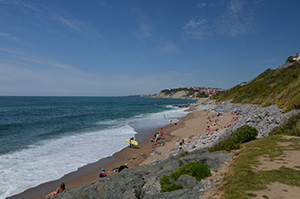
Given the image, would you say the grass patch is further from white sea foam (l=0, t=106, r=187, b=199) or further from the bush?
white sea foam (l=0, t=106, r=187, b=199)

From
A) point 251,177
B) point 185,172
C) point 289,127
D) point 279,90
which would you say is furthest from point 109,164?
point 279,90

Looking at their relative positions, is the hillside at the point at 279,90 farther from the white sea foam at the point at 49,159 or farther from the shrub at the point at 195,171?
the white sea foam at the point at 49,159

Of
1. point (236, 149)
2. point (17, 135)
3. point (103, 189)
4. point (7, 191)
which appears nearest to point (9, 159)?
point (7, 191)

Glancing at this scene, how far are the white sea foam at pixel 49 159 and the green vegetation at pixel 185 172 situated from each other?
37.4ft

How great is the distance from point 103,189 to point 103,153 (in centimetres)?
1172

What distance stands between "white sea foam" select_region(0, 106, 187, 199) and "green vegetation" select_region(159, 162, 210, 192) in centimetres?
1140

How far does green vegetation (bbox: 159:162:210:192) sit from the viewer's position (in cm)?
685

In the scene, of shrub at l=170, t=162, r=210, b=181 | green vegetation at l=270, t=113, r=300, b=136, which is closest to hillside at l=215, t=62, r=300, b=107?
green vegetation at l=270, t=113, r=300, b=136

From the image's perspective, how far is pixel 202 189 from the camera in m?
6.01

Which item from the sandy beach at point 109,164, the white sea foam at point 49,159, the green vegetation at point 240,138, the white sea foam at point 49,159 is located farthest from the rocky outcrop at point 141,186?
the white sea foam at point 49,159

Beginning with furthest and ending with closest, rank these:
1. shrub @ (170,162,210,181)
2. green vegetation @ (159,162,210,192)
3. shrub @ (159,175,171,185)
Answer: shrub @ (159,175,171,185), shrub @ (170,162,210,181), green vegetation @ (159,162,210,192)

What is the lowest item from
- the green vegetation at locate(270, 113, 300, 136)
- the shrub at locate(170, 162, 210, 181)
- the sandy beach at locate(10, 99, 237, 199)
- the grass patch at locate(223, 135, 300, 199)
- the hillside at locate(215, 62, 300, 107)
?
the sandy beach at locate(10, 99, 237, 199)

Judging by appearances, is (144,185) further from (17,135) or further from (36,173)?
(17,135)

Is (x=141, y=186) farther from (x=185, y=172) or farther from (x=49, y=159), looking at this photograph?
(x=49, y=159)
